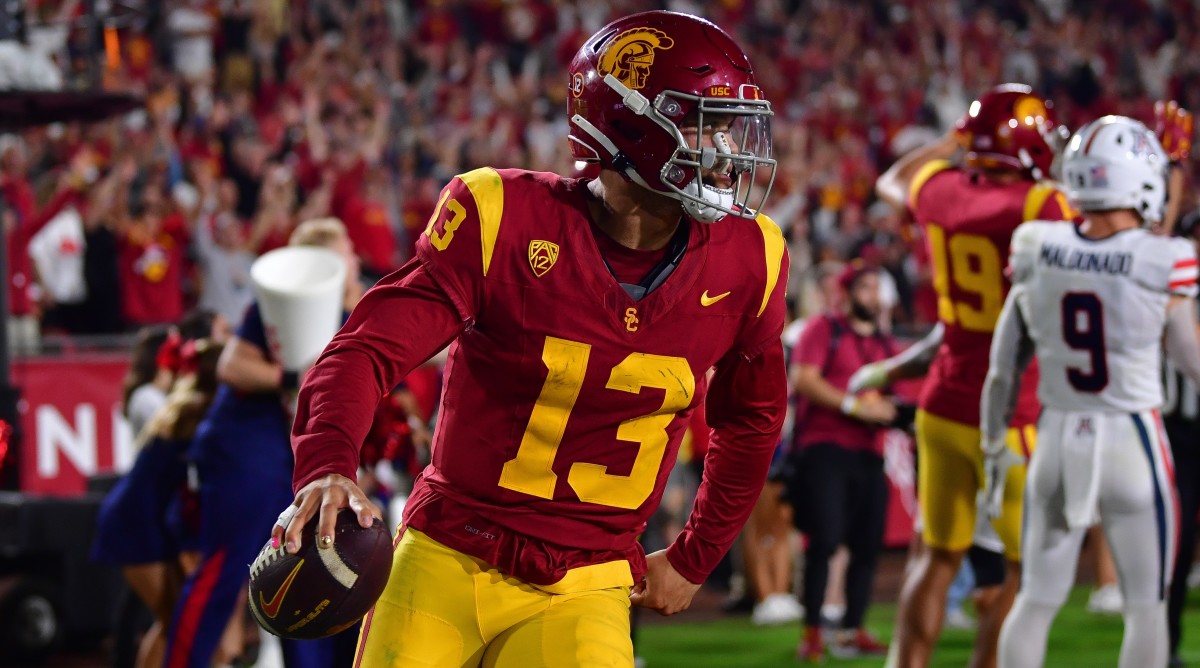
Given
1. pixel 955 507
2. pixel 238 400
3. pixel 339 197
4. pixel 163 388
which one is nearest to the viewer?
pixel 238 400

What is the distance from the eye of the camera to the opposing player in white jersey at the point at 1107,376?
4859 mm

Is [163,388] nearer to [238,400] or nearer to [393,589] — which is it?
[238,400]

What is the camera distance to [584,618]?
9.51ft

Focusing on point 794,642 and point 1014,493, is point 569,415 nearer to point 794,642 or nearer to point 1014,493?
point 1014,493

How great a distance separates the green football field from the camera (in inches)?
300

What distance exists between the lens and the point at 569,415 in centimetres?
294

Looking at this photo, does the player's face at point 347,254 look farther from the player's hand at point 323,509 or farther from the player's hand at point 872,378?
the player's hand at point 323,509

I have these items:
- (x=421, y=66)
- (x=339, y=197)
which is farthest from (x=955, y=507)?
(x=421, y=66)

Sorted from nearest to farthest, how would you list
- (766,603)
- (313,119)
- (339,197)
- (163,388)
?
(163,388) → (766,603) → (339,197) → (313,119)

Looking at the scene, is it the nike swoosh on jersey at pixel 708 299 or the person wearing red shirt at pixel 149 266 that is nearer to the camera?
the nike swoosh on jersey at pixel 708 299

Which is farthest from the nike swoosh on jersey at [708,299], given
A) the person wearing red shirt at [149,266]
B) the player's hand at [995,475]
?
the person wearing red shirt at [149,266]

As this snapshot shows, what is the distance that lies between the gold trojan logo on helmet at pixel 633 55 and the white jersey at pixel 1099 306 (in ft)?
8.21

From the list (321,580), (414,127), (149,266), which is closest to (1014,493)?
(321,580)

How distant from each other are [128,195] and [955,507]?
A: 24.5 ft
